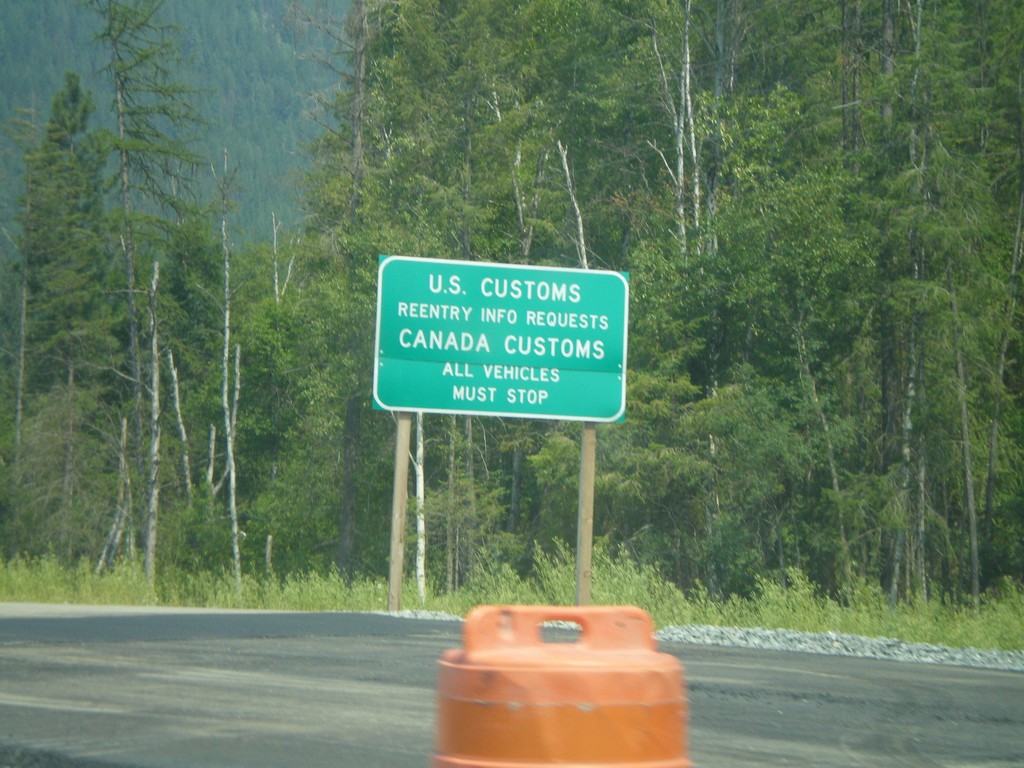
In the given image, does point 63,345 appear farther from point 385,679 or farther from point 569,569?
point 385,679

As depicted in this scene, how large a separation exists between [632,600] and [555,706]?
55.3 feet

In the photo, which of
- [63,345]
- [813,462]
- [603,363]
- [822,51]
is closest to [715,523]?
[813,462]

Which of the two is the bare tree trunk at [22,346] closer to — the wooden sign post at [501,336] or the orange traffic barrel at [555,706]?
the wooden sign post at [501,336]

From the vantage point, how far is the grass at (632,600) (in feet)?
56.4

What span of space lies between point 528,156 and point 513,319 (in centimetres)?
2559

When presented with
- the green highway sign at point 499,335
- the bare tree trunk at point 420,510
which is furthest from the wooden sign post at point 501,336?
the bare tree trunk at point 420,510

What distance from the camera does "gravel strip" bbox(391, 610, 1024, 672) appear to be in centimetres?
1254

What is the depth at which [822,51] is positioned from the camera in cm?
4088

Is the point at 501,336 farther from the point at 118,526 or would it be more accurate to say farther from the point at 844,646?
the point at 118,526

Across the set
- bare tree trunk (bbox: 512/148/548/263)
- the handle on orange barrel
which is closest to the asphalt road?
the handle on orange barrel

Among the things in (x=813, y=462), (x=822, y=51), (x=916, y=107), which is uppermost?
(x=822, y=51)


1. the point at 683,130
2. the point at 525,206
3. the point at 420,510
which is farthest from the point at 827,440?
the point at 525,206

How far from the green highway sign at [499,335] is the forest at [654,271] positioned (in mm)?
6273

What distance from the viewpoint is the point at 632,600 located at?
1980cm
